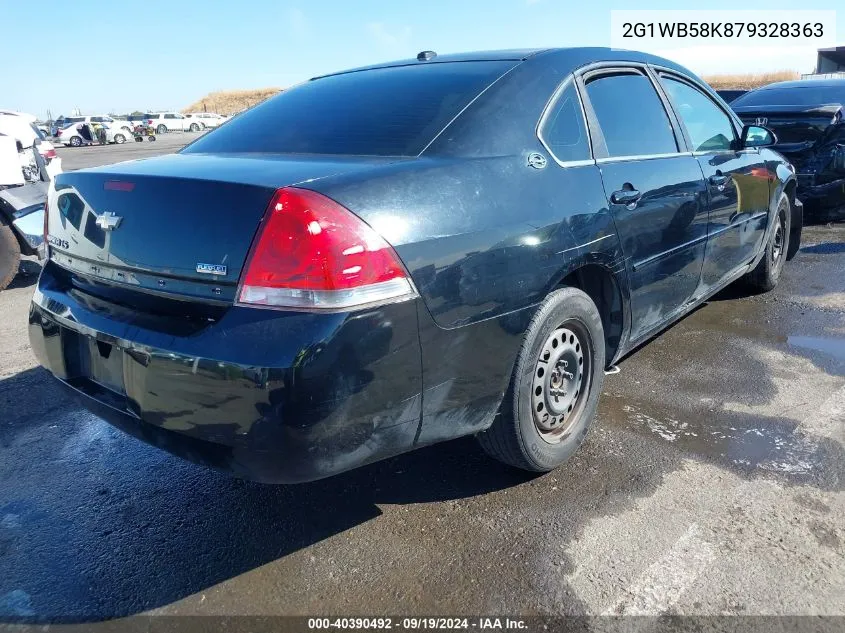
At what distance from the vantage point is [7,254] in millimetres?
6242

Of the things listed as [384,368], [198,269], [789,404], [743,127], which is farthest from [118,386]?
[743,127]

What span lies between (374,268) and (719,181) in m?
2.71

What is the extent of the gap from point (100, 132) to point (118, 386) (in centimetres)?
4354

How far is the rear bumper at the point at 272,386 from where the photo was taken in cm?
185

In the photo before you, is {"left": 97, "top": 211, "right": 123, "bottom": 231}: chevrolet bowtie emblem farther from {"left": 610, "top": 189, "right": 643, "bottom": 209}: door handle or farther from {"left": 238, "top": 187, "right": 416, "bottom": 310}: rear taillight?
{"left": 610, "top": 189, "right": 643, "bottom": 209}: door handle

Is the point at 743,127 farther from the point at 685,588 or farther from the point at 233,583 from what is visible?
the point at 233,583

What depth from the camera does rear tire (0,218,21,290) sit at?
621 centimetres

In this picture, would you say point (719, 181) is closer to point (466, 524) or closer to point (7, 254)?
point (466, 524)

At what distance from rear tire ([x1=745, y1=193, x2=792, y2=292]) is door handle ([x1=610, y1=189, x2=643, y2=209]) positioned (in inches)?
97.1

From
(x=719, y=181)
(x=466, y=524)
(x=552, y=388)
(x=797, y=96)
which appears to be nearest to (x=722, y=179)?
(x=719, y=181)

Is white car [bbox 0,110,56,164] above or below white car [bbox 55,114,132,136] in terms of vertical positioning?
below

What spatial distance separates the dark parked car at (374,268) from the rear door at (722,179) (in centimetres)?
56

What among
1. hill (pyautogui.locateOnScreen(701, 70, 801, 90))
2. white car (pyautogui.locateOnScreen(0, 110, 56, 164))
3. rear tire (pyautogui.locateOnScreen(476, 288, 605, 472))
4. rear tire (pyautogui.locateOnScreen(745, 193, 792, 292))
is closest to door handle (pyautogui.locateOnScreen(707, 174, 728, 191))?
rear tire (pyautogui.locateOnScreen(745, 193, 792, 292))

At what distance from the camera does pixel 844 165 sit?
24.2ft
